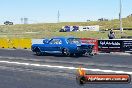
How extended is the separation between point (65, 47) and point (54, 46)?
1.19m

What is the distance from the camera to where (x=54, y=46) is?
2622cm

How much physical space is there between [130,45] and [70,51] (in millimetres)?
7127

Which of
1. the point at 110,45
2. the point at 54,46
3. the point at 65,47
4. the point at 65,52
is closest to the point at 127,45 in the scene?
the point at 110,45

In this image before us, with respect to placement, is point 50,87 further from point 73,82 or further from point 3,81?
point 3,81

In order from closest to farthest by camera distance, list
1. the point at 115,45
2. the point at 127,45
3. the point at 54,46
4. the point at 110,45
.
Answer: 1. the point at 54,46
2. the point at 127,45
3. the point at 115,45
4. the point at 110,45

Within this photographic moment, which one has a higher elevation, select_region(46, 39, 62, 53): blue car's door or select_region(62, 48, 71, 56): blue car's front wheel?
select_region(46, 39, 62, 53): blue car's door

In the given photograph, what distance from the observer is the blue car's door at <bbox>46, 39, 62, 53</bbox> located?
25.9 meters

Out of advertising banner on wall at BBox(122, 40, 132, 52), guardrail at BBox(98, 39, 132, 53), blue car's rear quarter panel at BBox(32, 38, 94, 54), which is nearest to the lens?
blue car's rear quarter panel at BBox(32, 38, 94, 54)

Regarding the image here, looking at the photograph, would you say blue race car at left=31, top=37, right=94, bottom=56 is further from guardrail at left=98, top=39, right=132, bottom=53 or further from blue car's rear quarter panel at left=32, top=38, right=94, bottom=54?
guardrail at left=98, top=39, right=132, bottom=53

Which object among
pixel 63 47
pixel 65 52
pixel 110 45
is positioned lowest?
pixel 65 52

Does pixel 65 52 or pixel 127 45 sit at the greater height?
pixel 127 45

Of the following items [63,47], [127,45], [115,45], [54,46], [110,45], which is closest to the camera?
[63,47]

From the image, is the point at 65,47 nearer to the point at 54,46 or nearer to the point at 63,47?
the point at 63,47

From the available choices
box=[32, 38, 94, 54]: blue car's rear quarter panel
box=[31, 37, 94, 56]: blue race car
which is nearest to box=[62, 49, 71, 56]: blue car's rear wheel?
box=[31, 37, 94, 56]: blue race car
